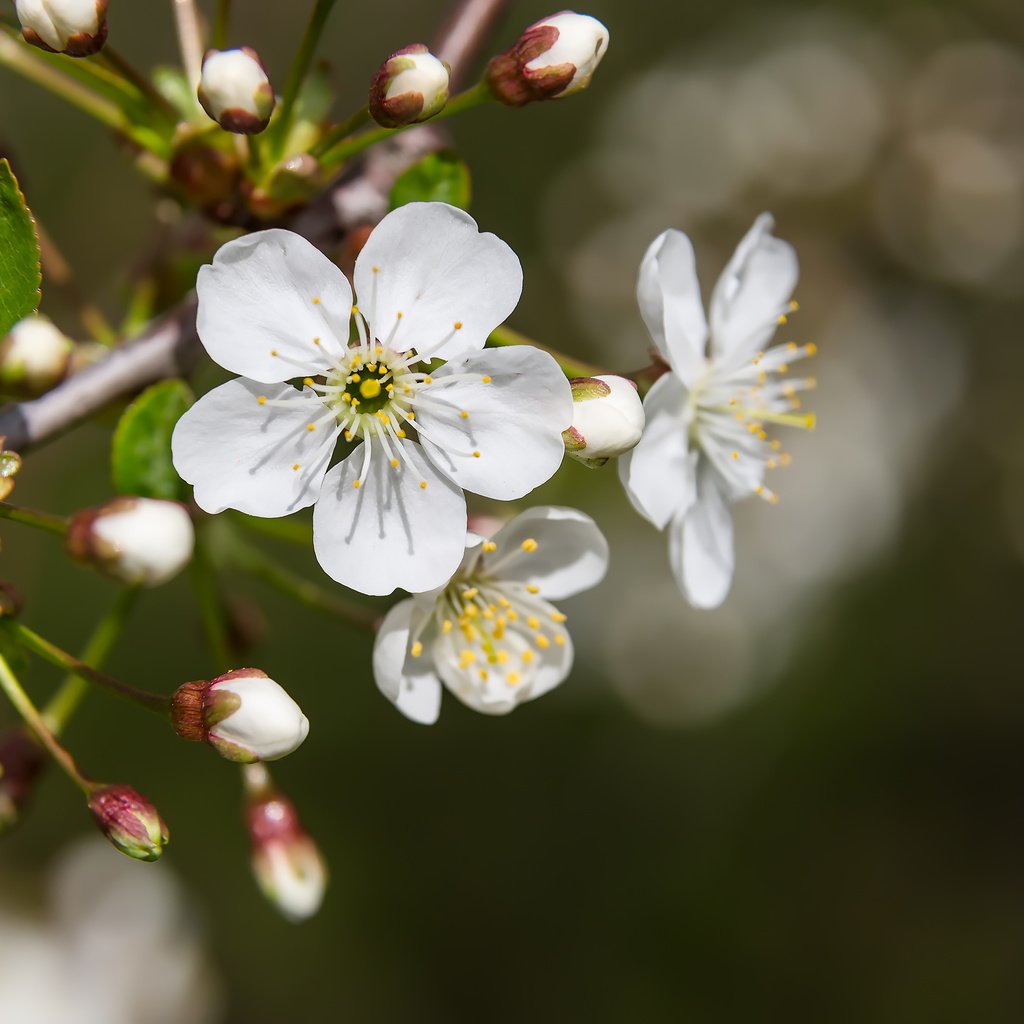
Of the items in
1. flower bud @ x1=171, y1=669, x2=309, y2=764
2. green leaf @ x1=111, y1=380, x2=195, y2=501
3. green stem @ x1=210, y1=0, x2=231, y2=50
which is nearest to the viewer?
flower bud @ x1=171, y1=669, x2=309, y2=764

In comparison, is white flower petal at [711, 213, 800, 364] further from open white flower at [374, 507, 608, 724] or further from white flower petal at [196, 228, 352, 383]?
white flower petal at [196, 228, 352, 383]

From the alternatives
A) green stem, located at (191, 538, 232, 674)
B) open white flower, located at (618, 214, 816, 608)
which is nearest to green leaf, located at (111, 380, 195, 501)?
green stem, located at (191, 538, 232, 674)

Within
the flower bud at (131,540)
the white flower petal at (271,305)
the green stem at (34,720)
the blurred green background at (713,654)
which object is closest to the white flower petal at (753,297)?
the white flower petal at (271,305)

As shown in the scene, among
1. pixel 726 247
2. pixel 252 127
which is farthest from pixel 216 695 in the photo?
pixel 726 247

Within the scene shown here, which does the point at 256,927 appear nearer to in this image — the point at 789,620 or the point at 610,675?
the point at 610,675

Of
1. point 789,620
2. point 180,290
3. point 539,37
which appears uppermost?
point 539,37

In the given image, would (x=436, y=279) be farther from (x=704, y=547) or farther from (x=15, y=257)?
(x=704, y=547)
